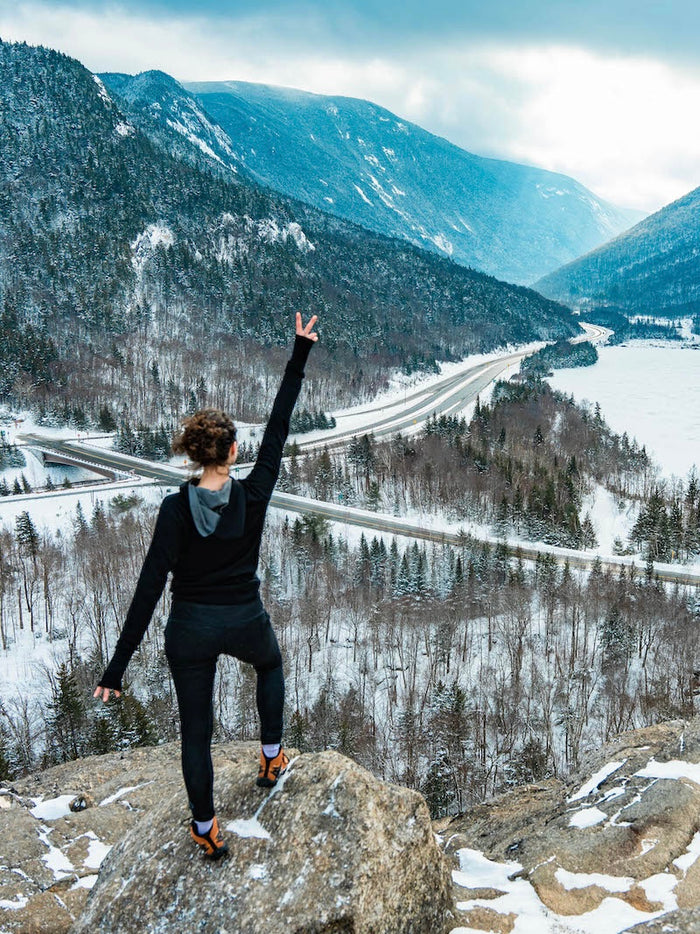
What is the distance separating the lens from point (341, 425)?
392ft

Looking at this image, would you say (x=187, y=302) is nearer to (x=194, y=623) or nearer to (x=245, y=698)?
(x=245, y=698)

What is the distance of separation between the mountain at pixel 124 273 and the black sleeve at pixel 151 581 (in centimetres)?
11894

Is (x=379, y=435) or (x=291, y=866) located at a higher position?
(x=379, y=435)

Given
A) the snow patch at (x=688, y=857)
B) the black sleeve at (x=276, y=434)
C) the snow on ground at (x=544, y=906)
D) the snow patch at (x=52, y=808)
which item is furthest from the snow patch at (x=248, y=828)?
the snow patch at (x=52, y=808)

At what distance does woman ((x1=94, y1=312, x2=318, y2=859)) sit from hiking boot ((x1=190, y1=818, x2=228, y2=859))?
0.50m

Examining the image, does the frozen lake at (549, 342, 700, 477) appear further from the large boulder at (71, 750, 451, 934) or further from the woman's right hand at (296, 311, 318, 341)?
the woman's right hand at (296, 311, 318, 341)

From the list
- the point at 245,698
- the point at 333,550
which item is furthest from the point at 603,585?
the point at 245,698

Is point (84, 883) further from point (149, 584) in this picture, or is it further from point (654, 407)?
point (654, 407)

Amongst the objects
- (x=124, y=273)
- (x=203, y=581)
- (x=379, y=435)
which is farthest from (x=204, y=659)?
(x=124, y=273)

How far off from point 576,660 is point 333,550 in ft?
84.5

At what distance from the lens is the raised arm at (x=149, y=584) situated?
4777 mm

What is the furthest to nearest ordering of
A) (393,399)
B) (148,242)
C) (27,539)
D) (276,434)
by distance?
(148,242)
(393,399)
(27,539)
(276,434)

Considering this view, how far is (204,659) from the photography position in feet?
16.5

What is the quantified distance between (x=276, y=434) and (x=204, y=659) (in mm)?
2105
